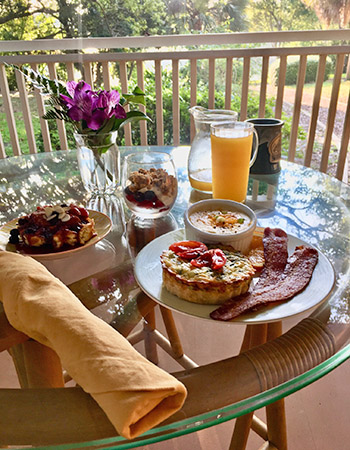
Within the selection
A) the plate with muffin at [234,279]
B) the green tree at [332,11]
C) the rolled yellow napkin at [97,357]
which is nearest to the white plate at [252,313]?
the plate with muffin at [234,279]

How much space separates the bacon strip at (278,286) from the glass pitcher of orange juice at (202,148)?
500 mm

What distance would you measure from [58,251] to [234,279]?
1.36 ft

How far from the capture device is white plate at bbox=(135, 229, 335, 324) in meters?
0.72

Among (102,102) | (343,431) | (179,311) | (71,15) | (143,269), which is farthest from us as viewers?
(71,15)

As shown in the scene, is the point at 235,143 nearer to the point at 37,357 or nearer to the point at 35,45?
the point at 37,357

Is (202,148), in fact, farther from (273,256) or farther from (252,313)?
(252,313)

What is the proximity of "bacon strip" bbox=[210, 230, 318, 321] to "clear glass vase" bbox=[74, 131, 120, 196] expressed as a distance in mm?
635

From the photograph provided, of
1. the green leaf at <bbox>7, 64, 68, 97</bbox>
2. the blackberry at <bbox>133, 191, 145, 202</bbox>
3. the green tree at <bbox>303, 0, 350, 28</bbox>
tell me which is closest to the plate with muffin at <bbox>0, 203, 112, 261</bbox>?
the blackberry at <bbox>133, 191, 145, 202</bbox>

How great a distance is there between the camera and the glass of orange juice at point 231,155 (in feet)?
3.86

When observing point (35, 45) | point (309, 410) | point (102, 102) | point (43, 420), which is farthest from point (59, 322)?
point (35, 45)

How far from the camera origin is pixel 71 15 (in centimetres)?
446

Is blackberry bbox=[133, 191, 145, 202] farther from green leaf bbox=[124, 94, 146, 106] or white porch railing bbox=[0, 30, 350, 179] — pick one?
white porch railing bbox=[0, 30, 350, 179]

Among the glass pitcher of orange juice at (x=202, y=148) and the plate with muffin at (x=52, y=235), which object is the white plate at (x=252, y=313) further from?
the glass pitcher of orange juice at (x=202, y=148)

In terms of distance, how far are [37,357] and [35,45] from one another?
2.35 metres
